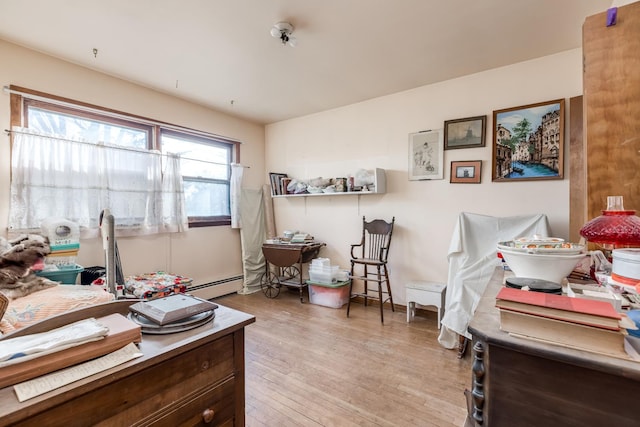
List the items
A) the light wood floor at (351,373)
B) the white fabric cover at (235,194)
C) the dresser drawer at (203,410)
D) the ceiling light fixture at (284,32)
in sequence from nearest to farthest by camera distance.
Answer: the dresser drawer at (203,410) → the light wood floor at (351,373) → the ceiling light fixture at (284,32) → the white fabric cover at (235,194)

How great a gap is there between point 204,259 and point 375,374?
2.60 meters

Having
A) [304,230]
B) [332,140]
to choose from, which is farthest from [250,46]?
[304,230]

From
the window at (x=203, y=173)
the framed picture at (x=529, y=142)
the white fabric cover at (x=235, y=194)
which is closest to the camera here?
the framed picture at (x=529, y=142)

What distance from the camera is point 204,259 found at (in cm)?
375

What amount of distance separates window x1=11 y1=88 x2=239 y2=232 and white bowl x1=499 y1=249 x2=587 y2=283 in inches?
131

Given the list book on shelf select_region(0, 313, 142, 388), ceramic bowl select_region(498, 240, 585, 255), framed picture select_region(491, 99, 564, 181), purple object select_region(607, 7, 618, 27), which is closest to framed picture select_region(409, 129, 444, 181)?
framed picture select_region(491, 99, 564, 181)

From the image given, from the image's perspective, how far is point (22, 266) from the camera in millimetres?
1823

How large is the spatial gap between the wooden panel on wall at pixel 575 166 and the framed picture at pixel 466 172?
27.5 inches

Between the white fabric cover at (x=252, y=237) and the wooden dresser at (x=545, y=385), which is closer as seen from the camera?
the wooden dresser at (x=545, y=385)

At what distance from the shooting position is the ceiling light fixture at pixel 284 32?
207cm

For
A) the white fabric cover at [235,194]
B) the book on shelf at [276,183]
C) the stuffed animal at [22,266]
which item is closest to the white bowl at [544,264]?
the stuffed animal at [22,266]

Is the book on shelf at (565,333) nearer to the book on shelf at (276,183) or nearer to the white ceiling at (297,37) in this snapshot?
the white ceiling at (297,37)

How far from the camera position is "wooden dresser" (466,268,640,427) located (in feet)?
1.88

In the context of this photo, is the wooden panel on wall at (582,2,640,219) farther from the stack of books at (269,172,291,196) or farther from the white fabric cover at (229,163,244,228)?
the white fabric cover at (229,163,244,228)
